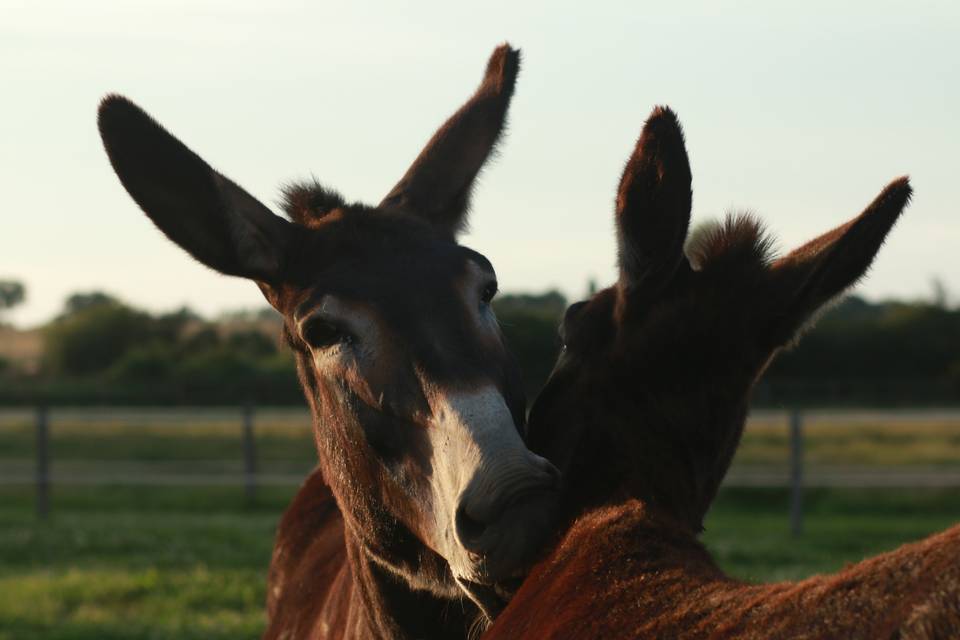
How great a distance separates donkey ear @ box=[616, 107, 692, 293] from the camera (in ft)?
8.15

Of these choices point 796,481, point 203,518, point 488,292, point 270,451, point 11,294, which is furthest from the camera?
point 11,294

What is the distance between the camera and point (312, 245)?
3.05 metres

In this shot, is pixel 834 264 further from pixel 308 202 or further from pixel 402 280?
pixel 308 202

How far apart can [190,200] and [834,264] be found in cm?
157

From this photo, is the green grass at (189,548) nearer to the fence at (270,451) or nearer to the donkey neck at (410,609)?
the fence at (270,451)

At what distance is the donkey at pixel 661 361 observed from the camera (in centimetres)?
219

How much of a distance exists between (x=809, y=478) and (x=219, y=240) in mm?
15689

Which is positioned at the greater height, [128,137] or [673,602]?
[128,137]

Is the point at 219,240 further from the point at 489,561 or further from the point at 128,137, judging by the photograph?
the point at 489,561

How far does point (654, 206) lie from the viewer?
2.54 meters

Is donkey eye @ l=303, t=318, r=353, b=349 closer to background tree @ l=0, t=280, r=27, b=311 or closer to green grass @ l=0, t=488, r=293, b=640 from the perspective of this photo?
green grass @ l=0, t=488, r=293, b=640

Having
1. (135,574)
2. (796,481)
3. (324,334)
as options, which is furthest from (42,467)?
(324,334)

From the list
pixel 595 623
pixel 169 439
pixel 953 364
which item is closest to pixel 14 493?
pixel 169 439

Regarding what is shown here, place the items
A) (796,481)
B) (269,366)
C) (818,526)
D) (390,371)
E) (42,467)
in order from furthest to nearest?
1. (269,366)
2. (42,467)
3. (818,526)
4. (796,481)
5. (390,371)
